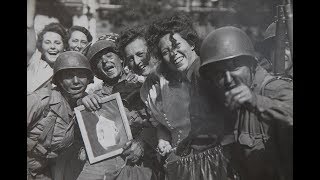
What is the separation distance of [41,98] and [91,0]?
48.3 inches

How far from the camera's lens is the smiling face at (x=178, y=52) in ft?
19.7

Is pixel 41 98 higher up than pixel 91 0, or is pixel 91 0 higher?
pixel 91 0

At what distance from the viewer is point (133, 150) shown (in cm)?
605

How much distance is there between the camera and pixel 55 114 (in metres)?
6.20

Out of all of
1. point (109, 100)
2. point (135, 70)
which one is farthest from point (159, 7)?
point (109, 100)

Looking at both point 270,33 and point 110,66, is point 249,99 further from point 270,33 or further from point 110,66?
point 110,66

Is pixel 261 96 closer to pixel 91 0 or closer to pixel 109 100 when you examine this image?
pixel 109 100

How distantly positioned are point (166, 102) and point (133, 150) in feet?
2.06

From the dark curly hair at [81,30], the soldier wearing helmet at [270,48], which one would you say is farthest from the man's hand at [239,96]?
the dark curly hair at [81,30]

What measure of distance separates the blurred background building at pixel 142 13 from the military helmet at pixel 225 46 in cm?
17

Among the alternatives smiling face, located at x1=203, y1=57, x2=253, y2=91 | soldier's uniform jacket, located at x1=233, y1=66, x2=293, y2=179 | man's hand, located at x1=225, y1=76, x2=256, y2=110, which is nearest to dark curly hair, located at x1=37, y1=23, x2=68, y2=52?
smiling face, located at x1=203, y1=57, x2=253, y2=91

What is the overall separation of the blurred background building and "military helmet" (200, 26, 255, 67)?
6.5 inches

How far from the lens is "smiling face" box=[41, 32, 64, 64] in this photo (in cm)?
631

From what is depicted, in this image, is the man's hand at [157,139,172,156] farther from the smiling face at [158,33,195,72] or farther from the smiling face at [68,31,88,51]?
the smiling face at [68,31,88,51]
